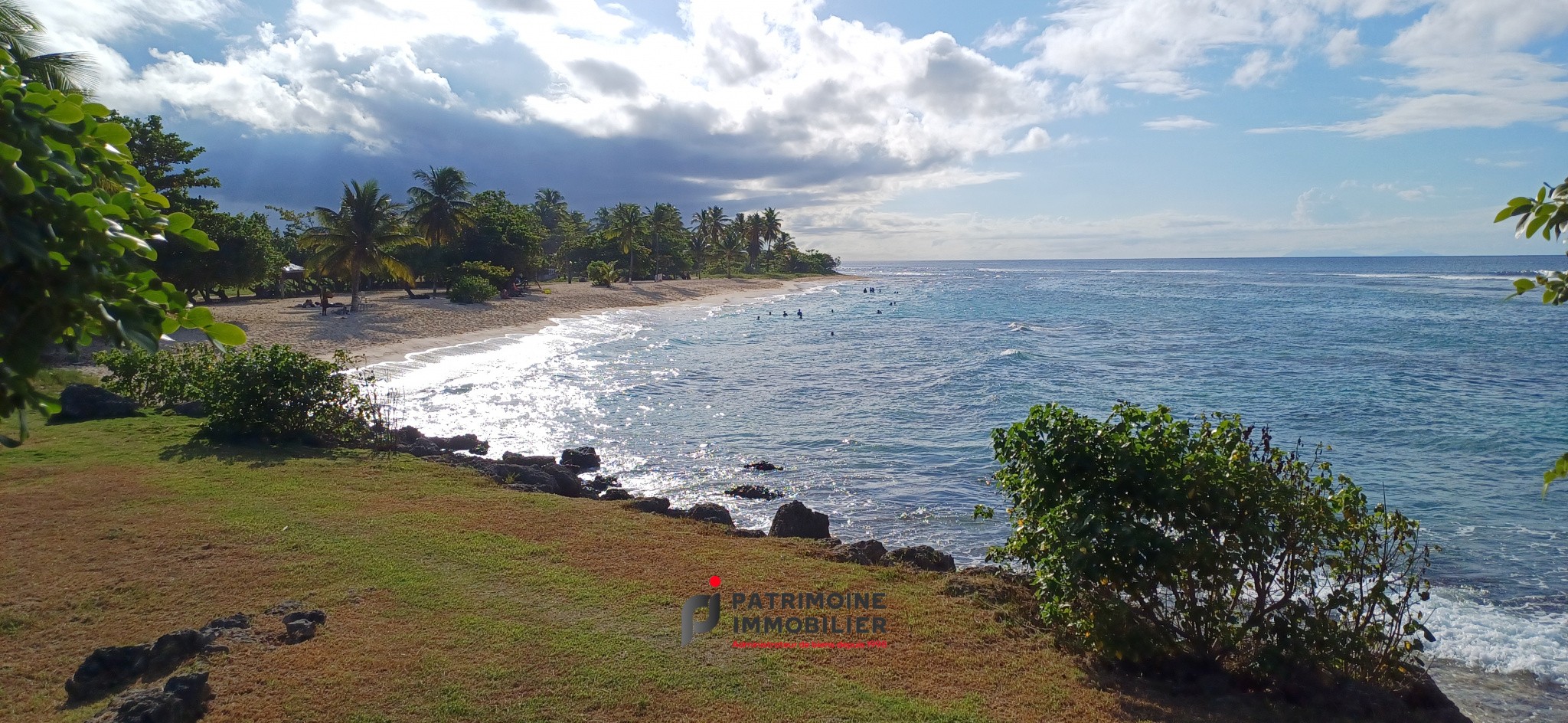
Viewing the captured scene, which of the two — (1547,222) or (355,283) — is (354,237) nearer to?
(355,283)

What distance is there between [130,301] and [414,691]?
4284 mm

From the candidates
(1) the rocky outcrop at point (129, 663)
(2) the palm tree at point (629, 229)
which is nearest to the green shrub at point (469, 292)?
(2) the palm tree at point (629, 229)

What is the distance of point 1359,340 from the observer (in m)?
38.8

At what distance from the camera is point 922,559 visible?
9.08 metres

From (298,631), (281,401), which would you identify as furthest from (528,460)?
(298,631)

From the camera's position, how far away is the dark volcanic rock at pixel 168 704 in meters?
4.88

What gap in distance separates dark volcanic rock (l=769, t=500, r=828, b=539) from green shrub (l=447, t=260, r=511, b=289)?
4241 centimetres

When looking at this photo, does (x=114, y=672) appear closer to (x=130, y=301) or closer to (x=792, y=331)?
(x=130, y=301)

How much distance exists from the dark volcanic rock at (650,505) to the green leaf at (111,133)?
29.5ft

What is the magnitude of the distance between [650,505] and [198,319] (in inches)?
358

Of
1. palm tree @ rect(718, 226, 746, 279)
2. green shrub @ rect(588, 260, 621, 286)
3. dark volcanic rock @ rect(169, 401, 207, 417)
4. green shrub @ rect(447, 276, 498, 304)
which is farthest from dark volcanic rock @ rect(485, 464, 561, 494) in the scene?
palm tree @ rect(718, 226, 746, 279)

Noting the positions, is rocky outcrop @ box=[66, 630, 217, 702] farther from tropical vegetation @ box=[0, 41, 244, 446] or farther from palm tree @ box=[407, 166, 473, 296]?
palm tree @ box=[407, 166, 473, 296]

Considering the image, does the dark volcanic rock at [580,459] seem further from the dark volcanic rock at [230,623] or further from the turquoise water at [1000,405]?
the dark volcanic rock at [230,623]

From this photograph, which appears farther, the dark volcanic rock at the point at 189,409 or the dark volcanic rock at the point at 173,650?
the dark volcanic rock at the point at 189,409
